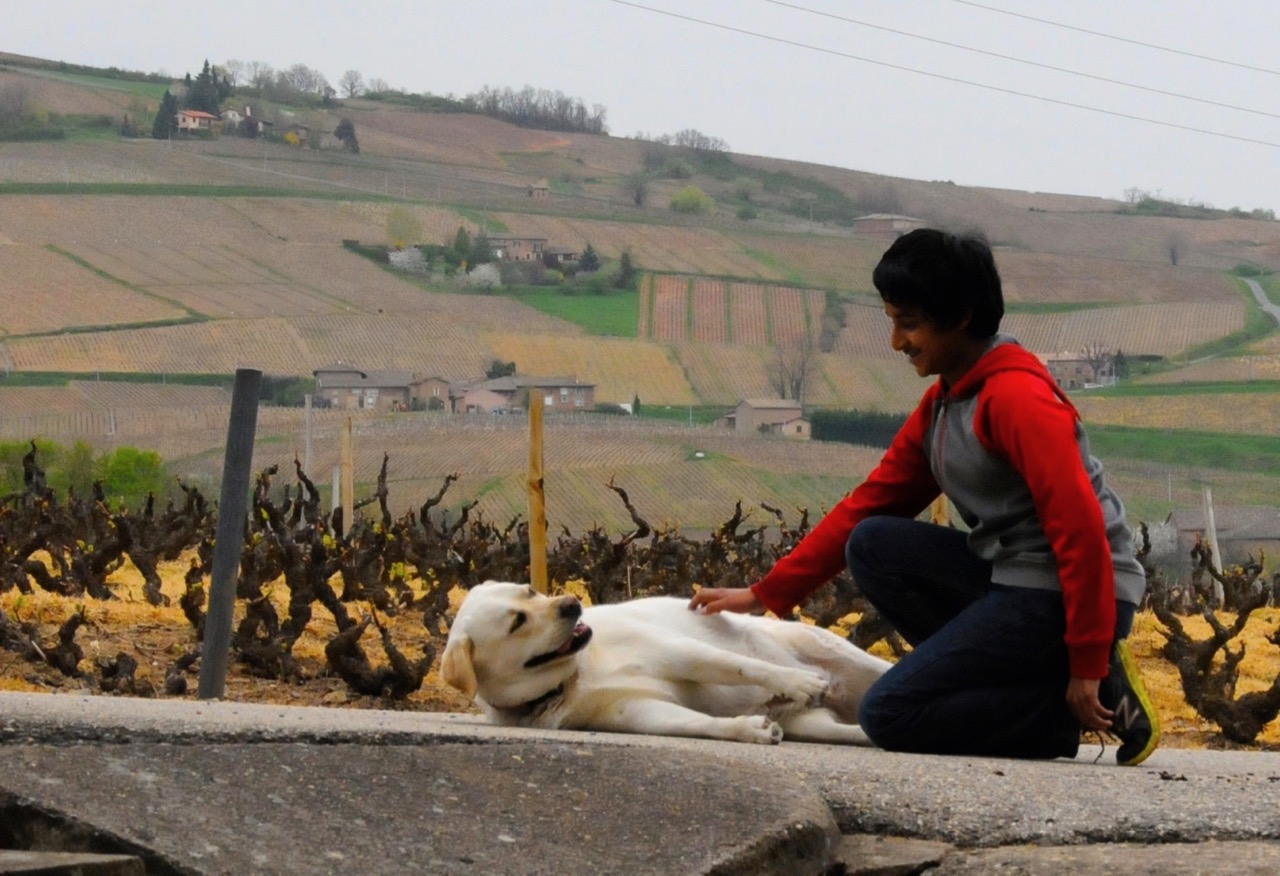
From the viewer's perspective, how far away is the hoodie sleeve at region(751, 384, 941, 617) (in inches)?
220

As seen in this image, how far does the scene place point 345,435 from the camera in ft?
56.8

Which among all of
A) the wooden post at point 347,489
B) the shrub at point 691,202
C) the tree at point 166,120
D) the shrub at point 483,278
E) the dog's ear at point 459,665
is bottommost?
the wooden post at point 347,489

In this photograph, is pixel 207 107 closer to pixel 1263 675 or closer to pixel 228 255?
pixel 228 255

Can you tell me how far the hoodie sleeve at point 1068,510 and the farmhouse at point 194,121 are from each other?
133453 millimetres

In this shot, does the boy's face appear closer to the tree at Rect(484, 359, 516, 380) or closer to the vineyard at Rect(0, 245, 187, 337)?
the vineyard at Rect(0, 245, 187, 337)

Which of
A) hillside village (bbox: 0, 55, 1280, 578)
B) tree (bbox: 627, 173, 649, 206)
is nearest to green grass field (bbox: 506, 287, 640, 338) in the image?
hillside village (bbox: 0, 55, 1280, 578)

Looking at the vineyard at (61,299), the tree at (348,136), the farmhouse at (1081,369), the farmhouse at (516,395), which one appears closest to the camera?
the farmhouse at (516,395)

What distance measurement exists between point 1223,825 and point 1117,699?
1087mm

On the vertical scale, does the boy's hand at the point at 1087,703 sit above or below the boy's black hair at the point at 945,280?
below

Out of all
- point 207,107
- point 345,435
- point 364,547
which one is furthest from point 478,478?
point 207,107

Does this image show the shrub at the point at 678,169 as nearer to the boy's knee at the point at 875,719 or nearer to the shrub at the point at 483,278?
the shrub at the point at 483,278

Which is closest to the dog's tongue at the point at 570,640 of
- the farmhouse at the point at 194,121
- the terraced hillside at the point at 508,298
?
the terraced hillside at the point at 508,298

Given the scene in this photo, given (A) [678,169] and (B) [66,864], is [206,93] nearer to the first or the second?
(A) [678,169]

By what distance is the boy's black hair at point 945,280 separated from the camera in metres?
5.01
